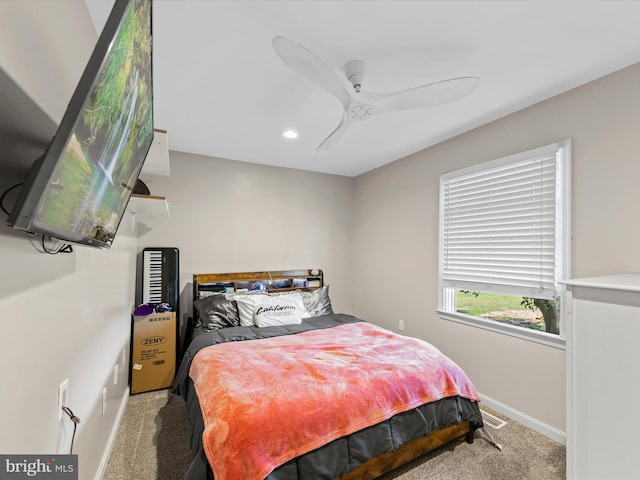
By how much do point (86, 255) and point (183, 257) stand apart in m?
2.09

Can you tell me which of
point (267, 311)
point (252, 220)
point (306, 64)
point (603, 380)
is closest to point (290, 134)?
point (252, 220)

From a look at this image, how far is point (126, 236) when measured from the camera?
2.72m

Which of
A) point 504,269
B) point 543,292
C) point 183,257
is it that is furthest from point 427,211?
point 183,257

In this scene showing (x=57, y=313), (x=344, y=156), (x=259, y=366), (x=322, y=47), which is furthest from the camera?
(x=344, y=156)

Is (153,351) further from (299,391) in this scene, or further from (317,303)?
(299,391)

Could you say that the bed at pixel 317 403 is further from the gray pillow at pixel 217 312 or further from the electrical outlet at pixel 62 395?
the electrical outlet at pixel 62 395

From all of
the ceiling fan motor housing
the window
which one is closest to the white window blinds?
the window

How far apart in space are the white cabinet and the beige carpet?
79cm

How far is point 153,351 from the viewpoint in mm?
3045

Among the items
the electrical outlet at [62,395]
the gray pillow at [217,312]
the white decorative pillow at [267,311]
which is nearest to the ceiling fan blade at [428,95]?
the electrical outlet at [62,395]

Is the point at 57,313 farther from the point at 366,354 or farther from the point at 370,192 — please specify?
the point at 370,192

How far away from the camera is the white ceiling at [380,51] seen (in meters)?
1.52

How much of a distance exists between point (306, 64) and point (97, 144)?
1.07 metres

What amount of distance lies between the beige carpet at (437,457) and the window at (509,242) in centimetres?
76
